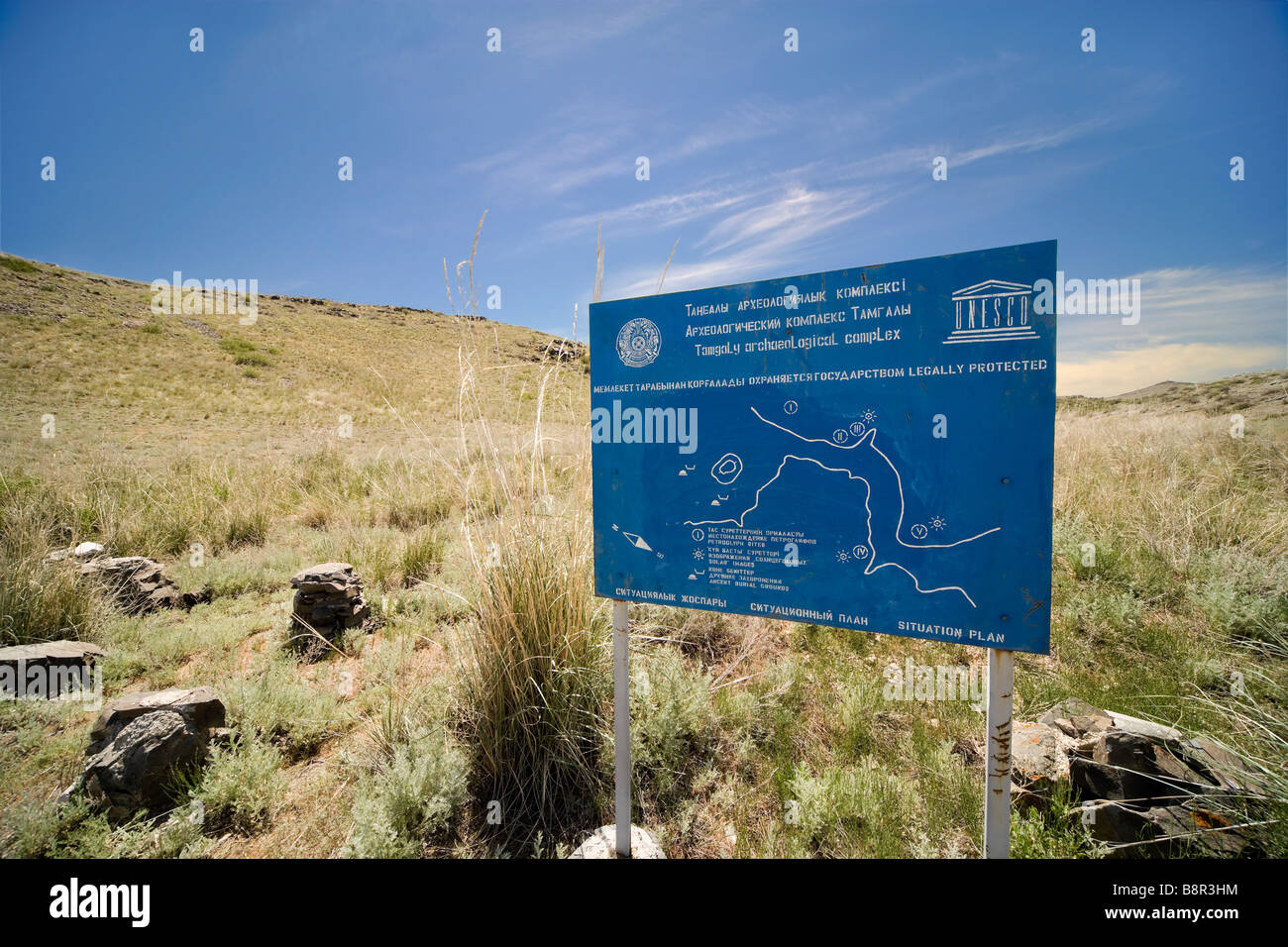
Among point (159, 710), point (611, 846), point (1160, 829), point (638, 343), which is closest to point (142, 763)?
point (159, 710)

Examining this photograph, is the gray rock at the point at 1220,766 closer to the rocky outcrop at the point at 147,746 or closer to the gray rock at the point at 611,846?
the gray rock at the point at 611,846

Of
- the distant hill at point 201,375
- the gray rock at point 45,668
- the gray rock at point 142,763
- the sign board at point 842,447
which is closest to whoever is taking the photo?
the sign board at point 842,447

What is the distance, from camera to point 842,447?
173 cm

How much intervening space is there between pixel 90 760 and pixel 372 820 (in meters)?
1.54

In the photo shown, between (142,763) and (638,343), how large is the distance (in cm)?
302

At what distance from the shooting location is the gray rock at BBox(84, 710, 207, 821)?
92.3 inches

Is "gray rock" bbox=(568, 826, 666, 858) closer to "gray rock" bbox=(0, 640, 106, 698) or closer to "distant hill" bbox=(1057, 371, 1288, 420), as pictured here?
"gray rock" bbox=(0, 640, 106, 698)

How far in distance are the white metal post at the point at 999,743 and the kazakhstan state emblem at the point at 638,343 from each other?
5.11ft

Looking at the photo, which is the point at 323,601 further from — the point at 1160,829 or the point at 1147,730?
the point at 1147,730

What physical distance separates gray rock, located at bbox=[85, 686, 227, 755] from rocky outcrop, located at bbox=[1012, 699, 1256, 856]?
159 inches

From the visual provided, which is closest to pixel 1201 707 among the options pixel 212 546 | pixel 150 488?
pixel 212 546

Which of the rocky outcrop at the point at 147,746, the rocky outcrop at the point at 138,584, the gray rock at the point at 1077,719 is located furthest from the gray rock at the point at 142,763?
the gray rock at the point at 1077,719

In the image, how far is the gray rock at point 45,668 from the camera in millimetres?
3145
